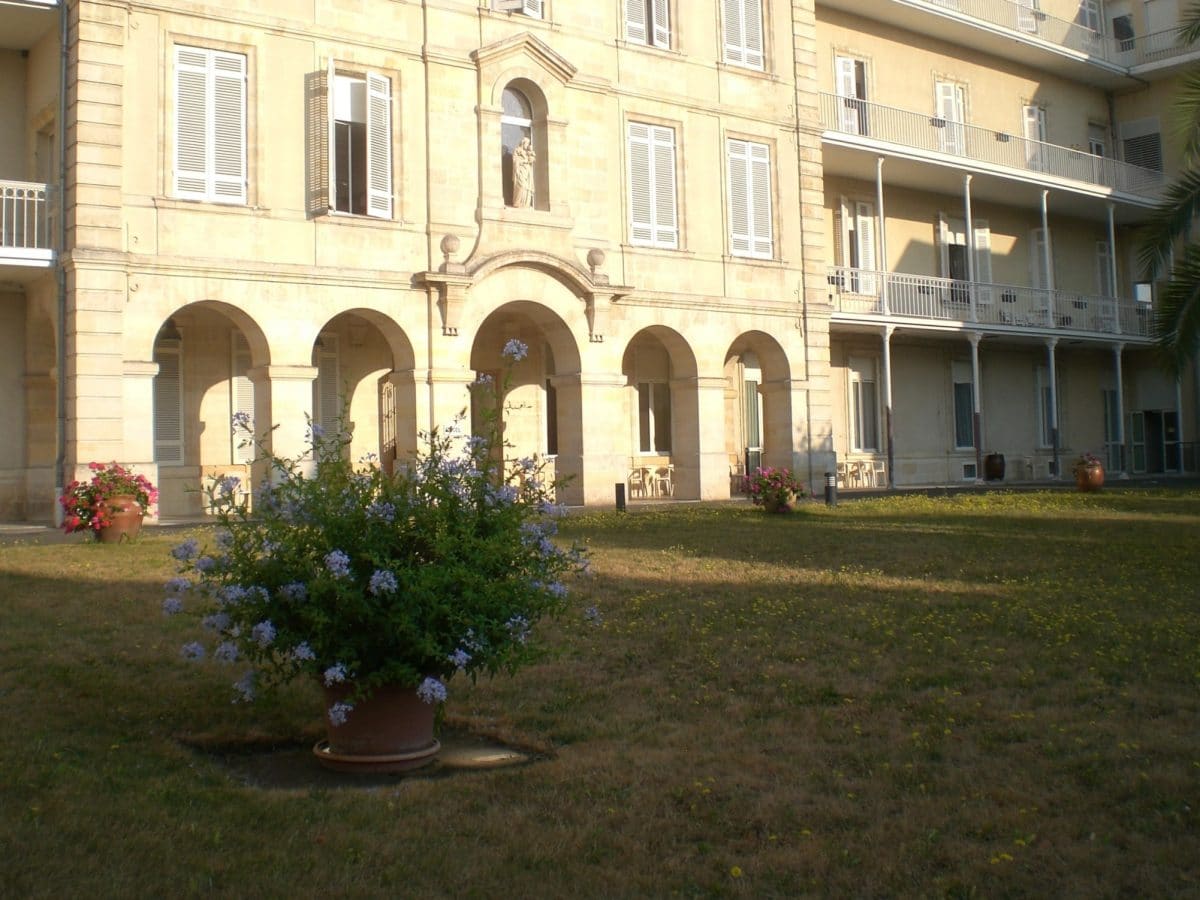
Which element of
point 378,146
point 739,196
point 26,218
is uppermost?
point 739,196

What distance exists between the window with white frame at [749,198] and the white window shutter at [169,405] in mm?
9798

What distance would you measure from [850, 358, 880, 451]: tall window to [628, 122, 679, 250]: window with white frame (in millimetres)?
7078

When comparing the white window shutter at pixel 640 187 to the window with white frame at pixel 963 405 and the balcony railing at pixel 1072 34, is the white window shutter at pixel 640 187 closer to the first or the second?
the balcony railing at pixel 1072 34

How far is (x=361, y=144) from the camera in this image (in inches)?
700

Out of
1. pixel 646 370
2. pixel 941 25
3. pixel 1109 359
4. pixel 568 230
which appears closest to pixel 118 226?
pixel 568 230

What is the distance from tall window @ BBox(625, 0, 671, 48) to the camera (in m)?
20.9

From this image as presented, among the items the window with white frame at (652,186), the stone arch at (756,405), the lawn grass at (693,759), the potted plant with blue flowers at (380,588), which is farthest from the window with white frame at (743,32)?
the potted plant with blue flowers at (380,588)

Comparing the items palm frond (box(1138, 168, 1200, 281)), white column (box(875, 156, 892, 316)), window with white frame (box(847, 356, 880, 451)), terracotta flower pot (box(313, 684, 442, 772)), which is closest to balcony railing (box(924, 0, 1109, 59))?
white column (box(875, 156, 892, 316))

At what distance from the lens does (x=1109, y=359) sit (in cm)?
3197

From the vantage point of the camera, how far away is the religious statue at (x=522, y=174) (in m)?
19.3

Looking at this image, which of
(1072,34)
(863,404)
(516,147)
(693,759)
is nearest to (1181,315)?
(516,147)

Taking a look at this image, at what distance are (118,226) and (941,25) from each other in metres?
18.5

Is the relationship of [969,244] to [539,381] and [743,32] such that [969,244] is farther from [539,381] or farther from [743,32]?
[539,381]

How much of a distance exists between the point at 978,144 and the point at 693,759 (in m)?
25.2
